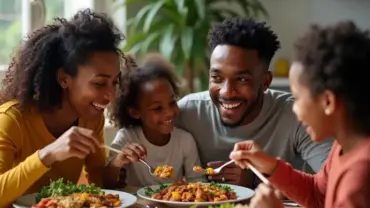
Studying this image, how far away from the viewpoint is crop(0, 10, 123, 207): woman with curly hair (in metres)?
1.77

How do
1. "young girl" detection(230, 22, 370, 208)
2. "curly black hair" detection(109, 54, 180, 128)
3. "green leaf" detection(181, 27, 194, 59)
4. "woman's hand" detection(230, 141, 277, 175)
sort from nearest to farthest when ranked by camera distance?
"young girl" detection(230, 22, 370, 208) < "woman's hand" detection(230, 141, 277, 175) < "curly black hair" detection(109, 54, 180, 128) < "green leaf" detection(181, 27, 194, 59)

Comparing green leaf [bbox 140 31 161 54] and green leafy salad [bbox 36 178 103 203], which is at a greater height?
green leaf [bbox 140 31 161 54]

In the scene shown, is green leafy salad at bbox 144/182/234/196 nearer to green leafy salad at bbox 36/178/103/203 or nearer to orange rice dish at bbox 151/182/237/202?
orange rice dish at bbox 151/182/237/202

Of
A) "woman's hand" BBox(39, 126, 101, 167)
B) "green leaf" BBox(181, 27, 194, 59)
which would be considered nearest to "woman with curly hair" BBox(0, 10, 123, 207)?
"woman's hand" BBox(39, 126, 101, 167)

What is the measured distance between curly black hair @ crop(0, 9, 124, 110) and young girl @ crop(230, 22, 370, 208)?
2.31ft

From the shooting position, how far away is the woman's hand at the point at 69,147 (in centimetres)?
160

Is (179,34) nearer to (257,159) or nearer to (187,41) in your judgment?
(187,41)

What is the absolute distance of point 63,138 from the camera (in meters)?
1.62

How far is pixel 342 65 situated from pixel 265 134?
894 mm

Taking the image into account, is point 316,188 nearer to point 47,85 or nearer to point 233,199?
point 233,199

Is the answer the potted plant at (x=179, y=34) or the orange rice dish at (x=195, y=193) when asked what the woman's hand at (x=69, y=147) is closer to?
the orange rice dish at (x=195, y=193)

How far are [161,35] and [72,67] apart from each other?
1.60 meters

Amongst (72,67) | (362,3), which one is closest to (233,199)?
(72,67)

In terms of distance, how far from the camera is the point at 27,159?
1607 mm
